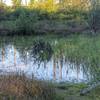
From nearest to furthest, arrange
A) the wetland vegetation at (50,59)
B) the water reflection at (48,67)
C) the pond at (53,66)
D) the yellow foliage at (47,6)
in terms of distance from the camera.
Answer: the wetland vegetation at (50,59) → the pond at (53,66) → the water reflection at (48,67) → the yellow foliage at (47,6)

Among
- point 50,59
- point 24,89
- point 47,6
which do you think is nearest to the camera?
point 24,89

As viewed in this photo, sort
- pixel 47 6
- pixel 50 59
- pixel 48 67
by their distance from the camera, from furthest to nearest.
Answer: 1. pixel 47 6
2. pixel 50 59
3. pixel 48 67

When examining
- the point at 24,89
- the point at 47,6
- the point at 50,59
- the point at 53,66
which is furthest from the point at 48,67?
the point at 47,6

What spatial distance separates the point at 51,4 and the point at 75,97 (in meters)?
36.6


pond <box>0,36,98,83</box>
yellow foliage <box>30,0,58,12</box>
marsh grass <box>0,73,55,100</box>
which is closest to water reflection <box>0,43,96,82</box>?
pond <box>0,36,98,83</box>

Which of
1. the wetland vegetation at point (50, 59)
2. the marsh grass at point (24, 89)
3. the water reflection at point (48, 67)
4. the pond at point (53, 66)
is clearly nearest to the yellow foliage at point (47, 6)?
the wetland vegetation at point (50, 59)

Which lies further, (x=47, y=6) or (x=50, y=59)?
(x=47, y=6)

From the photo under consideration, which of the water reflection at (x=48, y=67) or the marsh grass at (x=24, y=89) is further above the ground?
the marsh grass at (x=24, y=89)

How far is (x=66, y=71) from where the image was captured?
41.0 ft

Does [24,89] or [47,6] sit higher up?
[24,89]

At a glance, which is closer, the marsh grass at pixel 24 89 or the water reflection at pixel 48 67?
the marsh grass at pixel 24 89

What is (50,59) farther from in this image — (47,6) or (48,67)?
(47,6)

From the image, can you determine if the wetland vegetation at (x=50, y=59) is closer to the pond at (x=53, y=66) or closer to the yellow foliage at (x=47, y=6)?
the pond at (x=53, y=66)

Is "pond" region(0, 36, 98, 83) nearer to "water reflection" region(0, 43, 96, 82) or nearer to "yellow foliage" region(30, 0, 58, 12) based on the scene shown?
"water reflection" region(0, 43, 96, 82)
